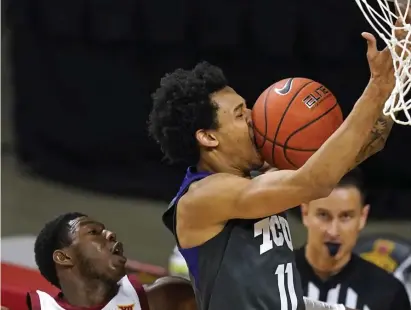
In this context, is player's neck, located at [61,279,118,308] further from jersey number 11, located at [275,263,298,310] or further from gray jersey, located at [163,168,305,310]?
jersey number 11, located at [275,263,298,310]

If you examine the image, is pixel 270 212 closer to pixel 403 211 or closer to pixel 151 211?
pixel 403 211

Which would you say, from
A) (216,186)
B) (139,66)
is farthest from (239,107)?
(139,66)

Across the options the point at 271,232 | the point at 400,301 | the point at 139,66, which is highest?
the point at 271,232

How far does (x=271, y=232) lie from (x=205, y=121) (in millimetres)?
334

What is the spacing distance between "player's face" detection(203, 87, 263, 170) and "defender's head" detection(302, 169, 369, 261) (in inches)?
38.2

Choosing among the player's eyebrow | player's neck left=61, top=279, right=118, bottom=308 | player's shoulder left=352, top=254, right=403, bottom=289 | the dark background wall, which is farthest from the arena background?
the player's eyebrow

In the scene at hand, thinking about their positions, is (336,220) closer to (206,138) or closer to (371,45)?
(206,138)

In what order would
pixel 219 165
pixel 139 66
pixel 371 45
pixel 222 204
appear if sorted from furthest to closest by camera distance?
pixel 139 66 → pixel 219 165 → pixel 222 204 → pixel 371 45

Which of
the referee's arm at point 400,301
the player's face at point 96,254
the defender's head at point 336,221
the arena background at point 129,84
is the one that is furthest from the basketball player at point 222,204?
the arena background at point 129,84

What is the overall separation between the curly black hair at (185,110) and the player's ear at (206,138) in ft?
0.04

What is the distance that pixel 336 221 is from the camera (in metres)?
3.32

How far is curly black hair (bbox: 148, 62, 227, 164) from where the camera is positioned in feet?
7.82

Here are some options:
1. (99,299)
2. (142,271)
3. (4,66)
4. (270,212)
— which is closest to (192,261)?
(270,212)

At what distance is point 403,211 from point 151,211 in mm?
1659
